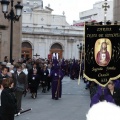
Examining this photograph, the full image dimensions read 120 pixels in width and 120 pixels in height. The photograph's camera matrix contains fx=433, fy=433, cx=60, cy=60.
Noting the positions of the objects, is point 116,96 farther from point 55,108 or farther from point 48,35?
point 48,35

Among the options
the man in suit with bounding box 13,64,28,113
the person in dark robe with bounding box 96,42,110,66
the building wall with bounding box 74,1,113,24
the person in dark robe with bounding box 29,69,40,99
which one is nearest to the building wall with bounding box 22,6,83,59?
the building wall with bounding box 74,1,113,24

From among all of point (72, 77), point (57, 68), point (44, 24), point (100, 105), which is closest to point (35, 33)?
point (44, 24)

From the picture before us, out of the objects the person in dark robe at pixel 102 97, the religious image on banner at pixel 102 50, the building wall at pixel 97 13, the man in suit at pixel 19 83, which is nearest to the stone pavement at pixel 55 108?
the man in suit at pixel 19 83

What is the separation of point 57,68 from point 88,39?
1062 cm

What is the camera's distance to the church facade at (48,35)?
76.7 m

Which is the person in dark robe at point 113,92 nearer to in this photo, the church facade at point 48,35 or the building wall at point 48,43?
the church facade at point 48,35

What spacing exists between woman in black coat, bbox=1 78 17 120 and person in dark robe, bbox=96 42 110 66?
1980mm

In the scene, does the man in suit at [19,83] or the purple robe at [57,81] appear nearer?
the man in suit at [19,83]

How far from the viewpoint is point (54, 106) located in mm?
16531

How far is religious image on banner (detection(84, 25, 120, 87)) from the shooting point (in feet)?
30.3

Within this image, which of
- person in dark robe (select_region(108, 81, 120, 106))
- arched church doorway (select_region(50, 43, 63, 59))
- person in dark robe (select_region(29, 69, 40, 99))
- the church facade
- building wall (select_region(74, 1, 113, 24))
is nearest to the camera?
person in dark robe (select_region(108, 81, 120, 106))

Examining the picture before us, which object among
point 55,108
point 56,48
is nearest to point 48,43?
point 56,48

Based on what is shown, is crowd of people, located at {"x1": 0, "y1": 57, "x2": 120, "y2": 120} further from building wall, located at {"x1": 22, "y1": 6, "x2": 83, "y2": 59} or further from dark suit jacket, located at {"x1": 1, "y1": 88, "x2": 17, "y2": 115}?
building wall, located at {"x1": 22, "y1": 6, "x2": 83, "y2": 59}

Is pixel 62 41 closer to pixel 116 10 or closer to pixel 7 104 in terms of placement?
pixel 116 10
